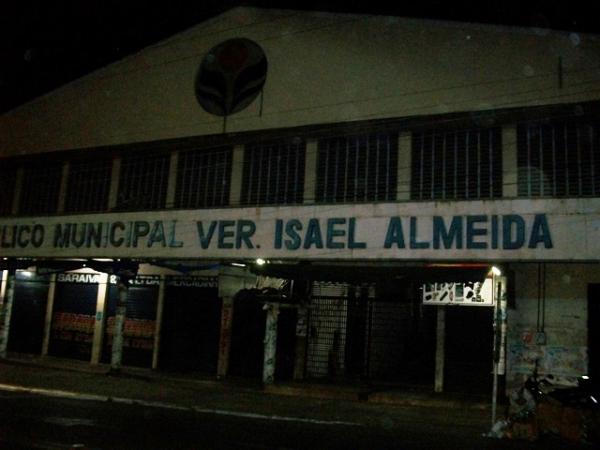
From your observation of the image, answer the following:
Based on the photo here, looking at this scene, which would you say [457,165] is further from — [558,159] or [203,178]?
[203,178]

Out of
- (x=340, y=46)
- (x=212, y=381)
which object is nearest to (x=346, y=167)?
(x=340, y=46)

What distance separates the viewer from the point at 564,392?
1084 cm

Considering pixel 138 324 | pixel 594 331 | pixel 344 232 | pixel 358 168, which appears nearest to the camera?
pixel 594 331

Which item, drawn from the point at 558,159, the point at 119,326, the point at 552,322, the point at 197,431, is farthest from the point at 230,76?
the point at 197,431

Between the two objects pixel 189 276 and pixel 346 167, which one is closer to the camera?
pixel 346 167

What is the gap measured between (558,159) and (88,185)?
1558 cm

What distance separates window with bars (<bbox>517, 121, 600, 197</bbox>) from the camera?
13.9 meters

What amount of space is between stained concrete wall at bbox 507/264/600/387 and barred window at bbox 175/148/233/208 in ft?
29.6

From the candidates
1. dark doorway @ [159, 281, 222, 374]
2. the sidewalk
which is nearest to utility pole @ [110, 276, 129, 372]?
the sidewalk

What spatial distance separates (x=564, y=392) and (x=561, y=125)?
263 inches

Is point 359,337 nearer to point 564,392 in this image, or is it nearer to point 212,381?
point 212,381

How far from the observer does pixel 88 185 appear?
21.3 metres

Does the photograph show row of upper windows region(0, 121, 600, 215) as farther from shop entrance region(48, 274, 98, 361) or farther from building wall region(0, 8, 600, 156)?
shop entrance region(48, 274, 98, 361)

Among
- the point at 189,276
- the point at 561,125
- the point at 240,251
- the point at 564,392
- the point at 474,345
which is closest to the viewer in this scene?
the point at 564,392
